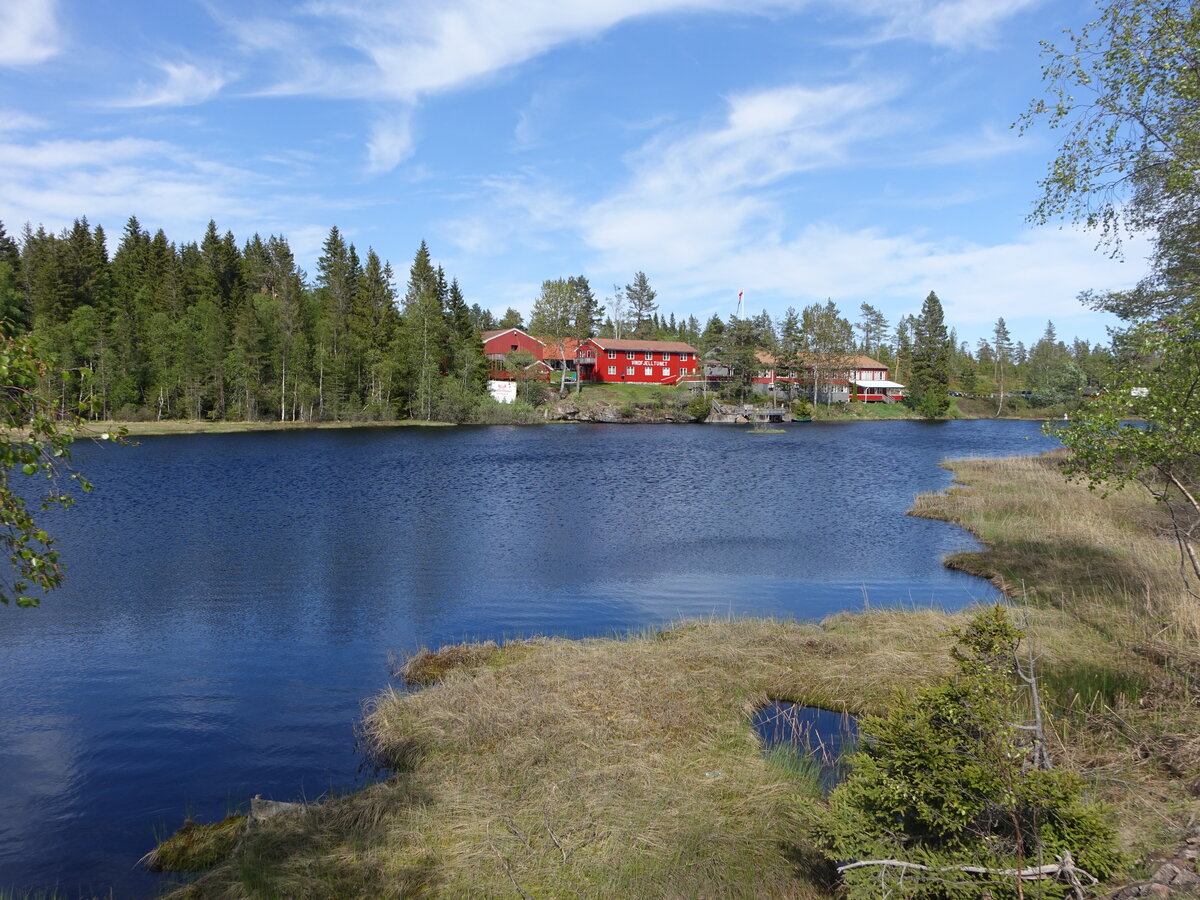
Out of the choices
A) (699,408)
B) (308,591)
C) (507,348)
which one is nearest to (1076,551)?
(308,591)

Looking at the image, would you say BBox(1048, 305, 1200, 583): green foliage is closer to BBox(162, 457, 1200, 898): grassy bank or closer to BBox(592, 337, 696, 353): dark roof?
BBox(162, 457, 1200, 898): grassy bank

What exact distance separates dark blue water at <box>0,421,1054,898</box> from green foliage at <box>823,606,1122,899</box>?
7.76 m

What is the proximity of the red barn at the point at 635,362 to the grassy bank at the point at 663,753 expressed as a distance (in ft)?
322

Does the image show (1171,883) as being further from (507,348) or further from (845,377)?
(845,377)

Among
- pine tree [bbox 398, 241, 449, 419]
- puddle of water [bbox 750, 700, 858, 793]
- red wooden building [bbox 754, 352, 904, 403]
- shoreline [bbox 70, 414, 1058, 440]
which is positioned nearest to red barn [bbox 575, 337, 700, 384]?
red wooden building [bbox 754, 352, 904, 403]

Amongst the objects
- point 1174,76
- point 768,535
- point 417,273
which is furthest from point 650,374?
point 1174,76

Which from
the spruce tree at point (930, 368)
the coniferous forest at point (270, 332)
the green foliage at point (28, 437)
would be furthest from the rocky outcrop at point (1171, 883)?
the spruce tree at point (930, 368)

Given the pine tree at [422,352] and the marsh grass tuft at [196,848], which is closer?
the marsh grass tuft at [196,848]

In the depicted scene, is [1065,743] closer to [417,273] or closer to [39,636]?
[39,636]

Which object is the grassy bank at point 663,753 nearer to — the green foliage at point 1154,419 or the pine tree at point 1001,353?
the green foliage at point 1154,419

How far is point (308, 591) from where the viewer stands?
2070 centimetres

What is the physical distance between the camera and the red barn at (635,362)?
114 meters

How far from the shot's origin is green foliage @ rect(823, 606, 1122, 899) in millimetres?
5699

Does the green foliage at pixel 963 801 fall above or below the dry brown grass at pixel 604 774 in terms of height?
above
